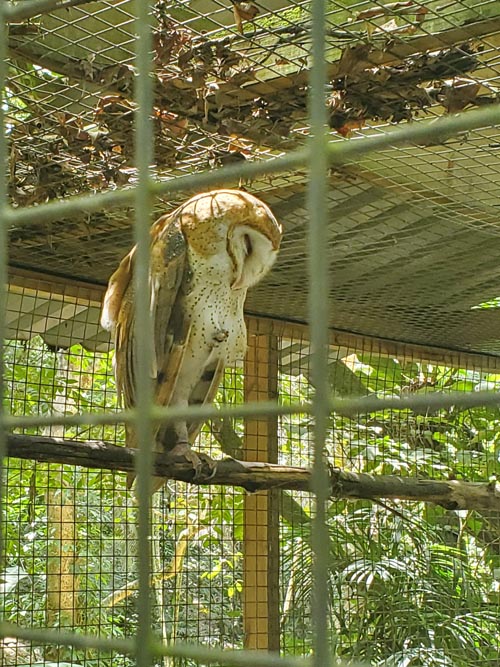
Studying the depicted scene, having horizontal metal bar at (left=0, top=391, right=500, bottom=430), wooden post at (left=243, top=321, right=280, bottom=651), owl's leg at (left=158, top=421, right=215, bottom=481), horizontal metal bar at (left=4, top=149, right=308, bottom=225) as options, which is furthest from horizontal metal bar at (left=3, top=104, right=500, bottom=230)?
wooden post at (left=243, top=321, right=280, bottom=651)

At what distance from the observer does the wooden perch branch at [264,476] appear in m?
1.80

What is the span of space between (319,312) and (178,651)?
9.8 inches

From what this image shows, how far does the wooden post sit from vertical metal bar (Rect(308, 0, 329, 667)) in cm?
249

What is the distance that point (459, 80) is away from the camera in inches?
74.6

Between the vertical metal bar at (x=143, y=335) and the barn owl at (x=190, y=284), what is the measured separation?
1.72 metres

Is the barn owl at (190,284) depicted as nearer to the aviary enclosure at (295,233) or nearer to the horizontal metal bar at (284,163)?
the aviary enclosure at (295,233)

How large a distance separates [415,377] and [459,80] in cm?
287

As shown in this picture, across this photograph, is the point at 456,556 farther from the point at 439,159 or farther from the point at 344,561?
the point at 439,159

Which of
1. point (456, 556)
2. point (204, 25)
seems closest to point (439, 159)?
point (204, 25)

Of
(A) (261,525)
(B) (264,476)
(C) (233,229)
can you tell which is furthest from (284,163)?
(A) (261,525)

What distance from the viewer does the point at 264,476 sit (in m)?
2.21

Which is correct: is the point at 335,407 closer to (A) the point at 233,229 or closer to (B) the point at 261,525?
(A) the point at 233,229

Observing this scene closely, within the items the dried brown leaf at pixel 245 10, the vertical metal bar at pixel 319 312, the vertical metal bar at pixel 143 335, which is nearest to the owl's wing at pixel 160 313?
the dried brown leaf at pixel 245 10

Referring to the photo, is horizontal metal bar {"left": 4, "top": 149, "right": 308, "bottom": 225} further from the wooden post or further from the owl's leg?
the wooden post
